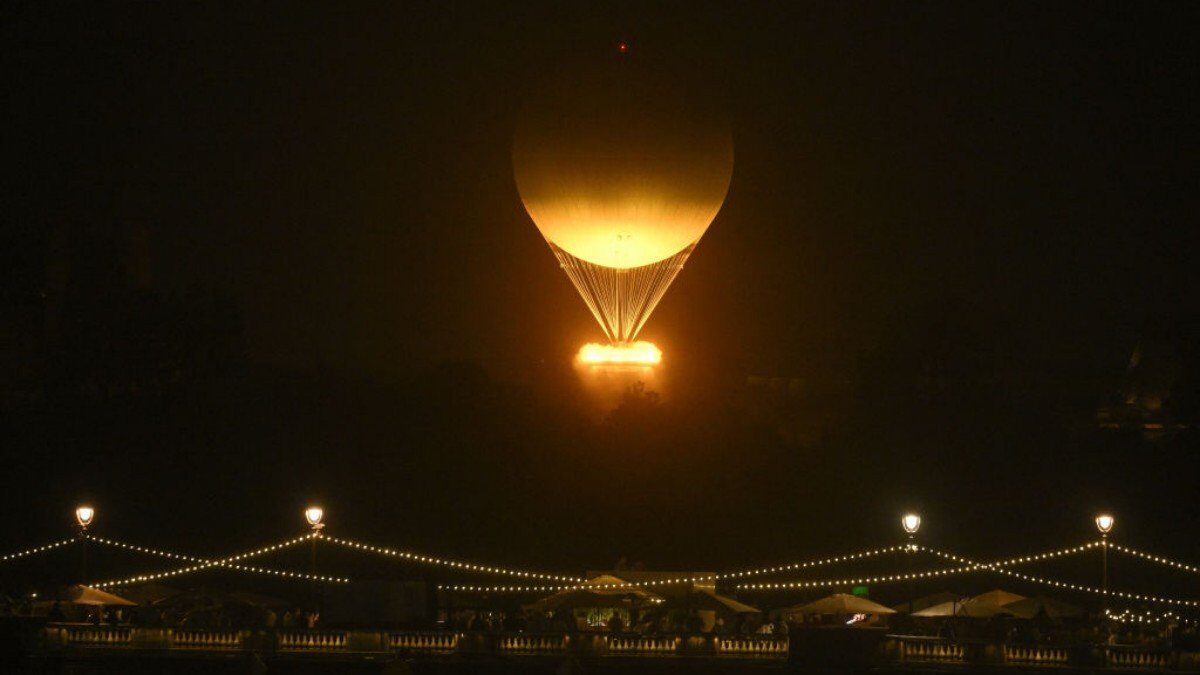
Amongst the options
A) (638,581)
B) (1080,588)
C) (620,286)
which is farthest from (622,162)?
(1080,588)

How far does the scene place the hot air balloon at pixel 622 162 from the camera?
65500 mm

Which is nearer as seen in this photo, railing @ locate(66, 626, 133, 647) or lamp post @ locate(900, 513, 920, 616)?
railing @ locate(66, 626, 133, 647)

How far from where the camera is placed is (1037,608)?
4578cm

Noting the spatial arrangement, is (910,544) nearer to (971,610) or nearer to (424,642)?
(971,610)

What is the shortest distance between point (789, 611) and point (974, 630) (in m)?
4.48

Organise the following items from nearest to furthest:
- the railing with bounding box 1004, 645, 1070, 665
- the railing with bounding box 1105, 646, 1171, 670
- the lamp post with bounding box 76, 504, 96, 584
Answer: the railing with bounding box 1105, 646, 1171, 670 → the railing with bounding box 1004, 645, 1070, 665 → the lamp post with bounding box 76, 504, 96, 584

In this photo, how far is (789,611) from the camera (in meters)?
47.2

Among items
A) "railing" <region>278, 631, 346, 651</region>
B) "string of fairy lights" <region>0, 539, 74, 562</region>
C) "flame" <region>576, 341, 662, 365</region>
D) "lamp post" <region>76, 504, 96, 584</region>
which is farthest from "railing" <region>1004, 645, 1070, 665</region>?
"flame" <region>576, 341, 662, 365</region>

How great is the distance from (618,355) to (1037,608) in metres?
31.3

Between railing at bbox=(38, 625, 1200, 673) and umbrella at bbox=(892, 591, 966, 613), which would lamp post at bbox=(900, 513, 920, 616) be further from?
railing at bbox=(38, 625, 1200, 673)

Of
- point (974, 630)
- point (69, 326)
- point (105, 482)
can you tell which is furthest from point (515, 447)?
point (69, 326)

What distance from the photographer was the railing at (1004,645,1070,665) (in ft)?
137

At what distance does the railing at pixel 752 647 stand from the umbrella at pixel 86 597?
44.5 ft

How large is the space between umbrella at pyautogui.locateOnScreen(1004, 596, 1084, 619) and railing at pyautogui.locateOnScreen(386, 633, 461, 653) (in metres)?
12.1
